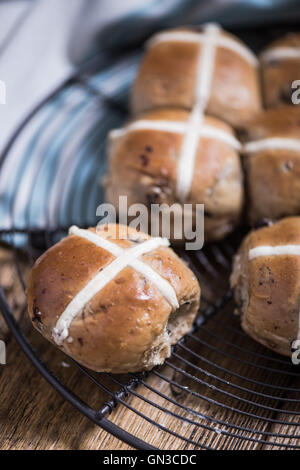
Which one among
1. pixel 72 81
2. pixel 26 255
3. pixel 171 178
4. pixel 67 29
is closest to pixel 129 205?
pixel 171 178

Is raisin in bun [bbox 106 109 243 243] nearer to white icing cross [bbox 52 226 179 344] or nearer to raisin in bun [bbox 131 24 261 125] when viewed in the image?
raisin in bun [bbox 131 24 261 125]

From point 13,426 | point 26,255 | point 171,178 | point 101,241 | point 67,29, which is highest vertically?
point 67,29

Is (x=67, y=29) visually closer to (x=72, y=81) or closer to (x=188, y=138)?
(x=72, y=81)

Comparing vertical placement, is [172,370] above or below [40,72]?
below

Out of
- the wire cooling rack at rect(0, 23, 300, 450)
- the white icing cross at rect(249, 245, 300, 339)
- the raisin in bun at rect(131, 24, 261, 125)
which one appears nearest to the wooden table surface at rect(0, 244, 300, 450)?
the wire cooling rack at rect(0, 23, 300, 450)

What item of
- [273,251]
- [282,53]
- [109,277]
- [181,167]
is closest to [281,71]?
[282,53]

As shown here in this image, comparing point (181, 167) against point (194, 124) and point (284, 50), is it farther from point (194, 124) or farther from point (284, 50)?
point (284, 50)
